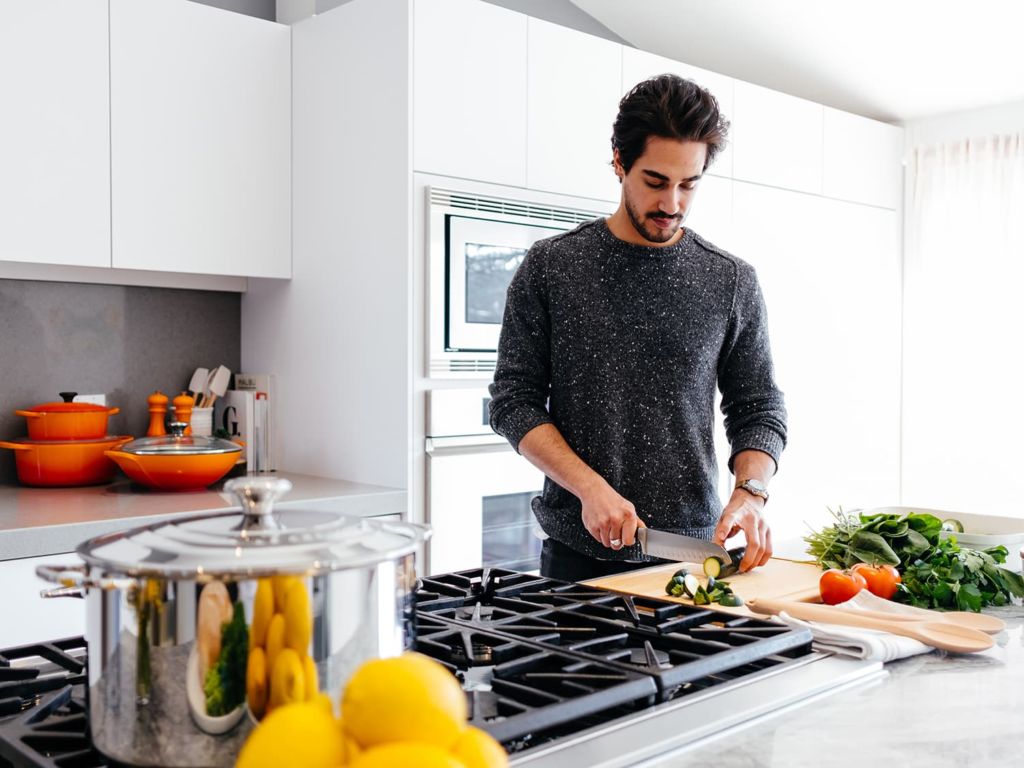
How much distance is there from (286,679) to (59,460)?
2145mm

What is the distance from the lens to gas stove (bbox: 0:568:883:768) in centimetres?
84

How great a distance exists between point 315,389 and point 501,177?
780mm

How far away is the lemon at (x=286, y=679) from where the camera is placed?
0.72 m

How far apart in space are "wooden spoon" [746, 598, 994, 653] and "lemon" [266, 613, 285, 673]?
2.58 feet

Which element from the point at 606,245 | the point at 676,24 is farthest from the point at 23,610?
the point at 676,24

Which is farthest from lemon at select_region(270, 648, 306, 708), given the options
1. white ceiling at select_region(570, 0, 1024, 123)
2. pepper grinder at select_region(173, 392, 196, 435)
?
white ceiling at select_region(570, 0, 1024, 123)

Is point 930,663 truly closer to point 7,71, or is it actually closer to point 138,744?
point 138,744

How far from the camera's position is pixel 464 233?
9.10ft

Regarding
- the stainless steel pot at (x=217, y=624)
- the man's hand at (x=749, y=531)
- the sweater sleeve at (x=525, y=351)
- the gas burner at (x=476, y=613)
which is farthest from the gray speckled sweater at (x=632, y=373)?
the stainless steel pot at (x=217, y=624)

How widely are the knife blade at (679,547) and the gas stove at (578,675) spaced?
0.24m

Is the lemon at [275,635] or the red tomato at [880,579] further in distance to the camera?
the red tomato at [880,579]

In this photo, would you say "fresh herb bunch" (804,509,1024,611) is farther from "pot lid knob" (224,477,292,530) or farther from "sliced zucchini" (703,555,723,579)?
"pot lid knob" (224,477,292,530)

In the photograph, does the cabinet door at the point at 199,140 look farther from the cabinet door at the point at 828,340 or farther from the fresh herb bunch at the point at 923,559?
the fresh herb bunch at the point at 923,559

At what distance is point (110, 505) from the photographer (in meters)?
Answer: 2.38
